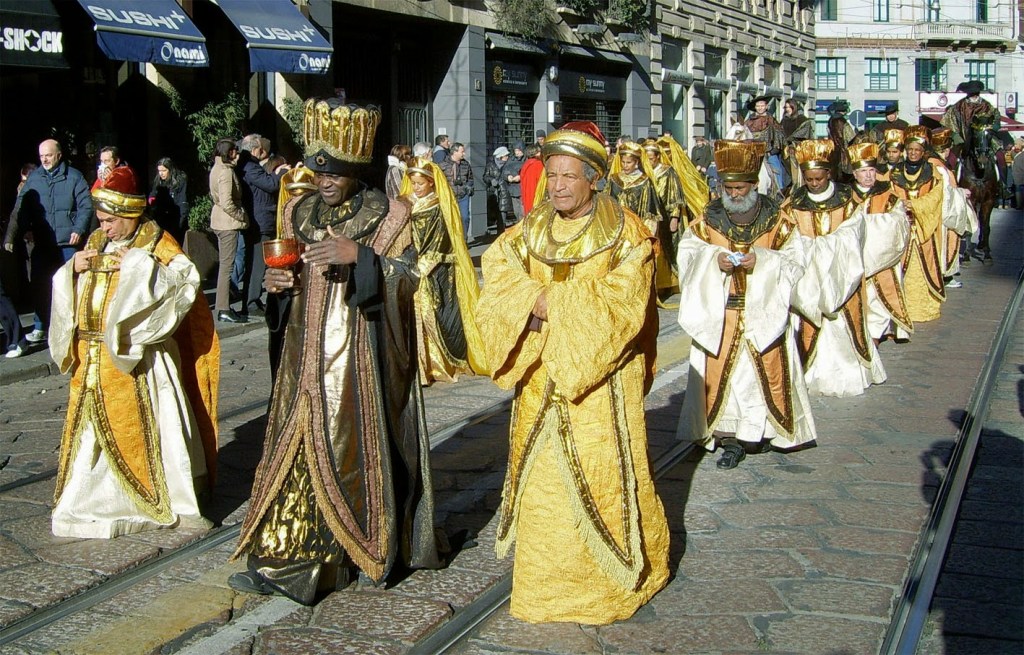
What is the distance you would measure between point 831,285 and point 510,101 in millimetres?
15399

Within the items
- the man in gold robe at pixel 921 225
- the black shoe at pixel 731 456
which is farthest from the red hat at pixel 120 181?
the man in gold robe at pixel 921 225

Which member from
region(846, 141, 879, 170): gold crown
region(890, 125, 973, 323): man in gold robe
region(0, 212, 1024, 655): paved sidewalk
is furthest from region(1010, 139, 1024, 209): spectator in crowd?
region(0, 212, 1024, 655): paved sidewalk

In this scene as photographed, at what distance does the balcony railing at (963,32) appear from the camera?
57344mm

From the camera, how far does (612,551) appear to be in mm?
4266

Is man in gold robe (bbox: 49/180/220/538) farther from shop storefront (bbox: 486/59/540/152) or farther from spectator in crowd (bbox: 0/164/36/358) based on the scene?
shop storefront (bbox: 486/59/540/152)

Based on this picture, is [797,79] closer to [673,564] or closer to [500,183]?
[500,183]

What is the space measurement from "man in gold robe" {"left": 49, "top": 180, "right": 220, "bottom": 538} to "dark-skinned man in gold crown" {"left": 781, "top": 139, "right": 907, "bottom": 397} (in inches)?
139

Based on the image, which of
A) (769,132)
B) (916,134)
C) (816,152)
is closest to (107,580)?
(816,152)

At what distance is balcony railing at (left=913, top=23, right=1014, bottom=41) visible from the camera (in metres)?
57.3

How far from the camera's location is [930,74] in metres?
58.0

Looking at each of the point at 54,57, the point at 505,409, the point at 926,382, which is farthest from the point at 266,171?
the point at 926,382

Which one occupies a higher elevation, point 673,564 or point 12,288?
point 12,288

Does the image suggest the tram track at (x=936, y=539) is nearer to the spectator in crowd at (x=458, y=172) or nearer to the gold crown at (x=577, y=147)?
the gold crown at (x=577, y=147)

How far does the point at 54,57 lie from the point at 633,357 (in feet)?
33.4
